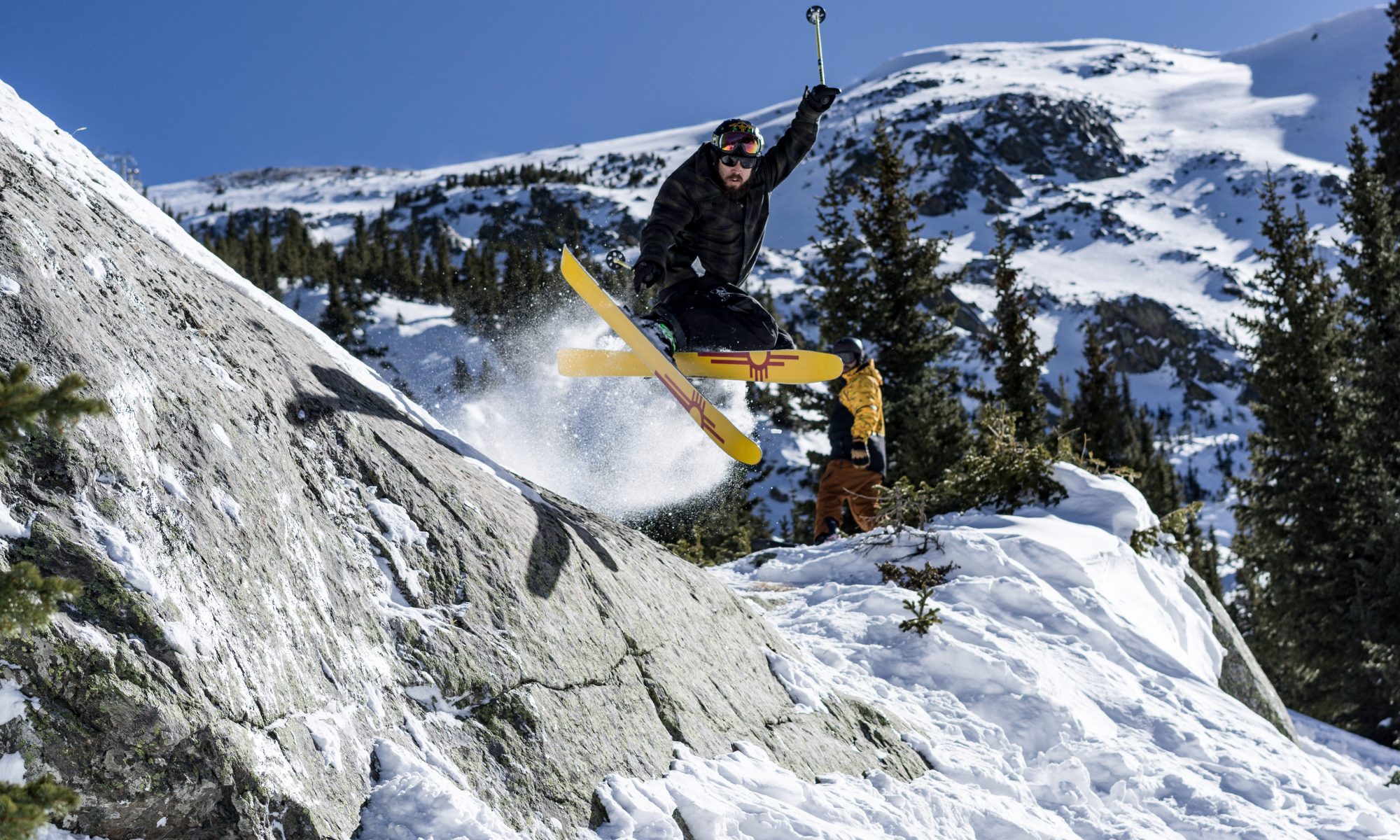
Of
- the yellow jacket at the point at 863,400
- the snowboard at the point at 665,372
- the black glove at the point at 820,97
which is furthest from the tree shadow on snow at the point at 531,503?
the yellow jacket at the point at 863,400

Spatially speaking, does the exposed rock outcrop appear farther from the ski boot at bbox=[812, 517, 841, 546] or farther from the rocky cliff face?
the rocky cliff face

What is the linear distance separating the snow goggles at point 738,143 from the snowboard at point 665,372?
160 centimetres

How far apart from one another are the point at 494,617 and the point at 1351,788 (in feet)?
21.7

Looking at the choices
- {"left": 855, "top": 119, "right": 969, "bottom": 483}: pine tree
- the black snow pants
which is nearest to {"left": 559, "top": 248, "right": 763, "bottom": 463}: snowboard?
the black snow pants

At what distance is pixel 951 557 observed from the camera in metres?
7.86

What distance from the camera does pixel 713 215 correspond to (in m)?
7.61

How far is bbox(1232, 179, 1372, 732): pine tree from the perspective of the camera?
17.7 metres

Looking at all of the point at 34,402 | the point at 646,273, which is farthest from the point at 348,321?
the point at 34,402

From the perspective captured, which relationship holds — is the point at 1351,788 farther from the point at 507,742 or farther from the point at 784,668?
the point at 507,742

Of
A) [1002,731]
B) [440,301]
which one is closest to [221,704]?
[1002,731]

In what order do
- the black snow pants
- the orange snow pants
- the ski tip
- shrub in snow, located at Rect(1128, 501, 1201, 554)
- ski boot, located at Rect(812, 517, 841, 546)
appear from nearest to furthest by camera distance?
the ski tip < the black snow pants < shrub in snow, located at Rect(1128, 501, 1201, 554) < the orange snow pants < ski boot, located at Rect(812, 517, 841, 546)

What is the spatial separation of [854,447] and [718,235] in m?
3.59

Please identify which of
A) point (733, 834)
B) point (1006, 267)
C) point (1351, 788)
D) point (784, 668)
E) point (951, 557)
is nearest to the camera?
point (733, 834)

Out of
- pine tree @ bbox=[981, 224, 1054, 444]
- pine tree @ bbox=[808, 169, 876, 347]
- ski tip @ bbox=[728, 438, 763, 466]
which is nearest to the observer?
ski tip @ bbox=[728, 438, 763, 466]
